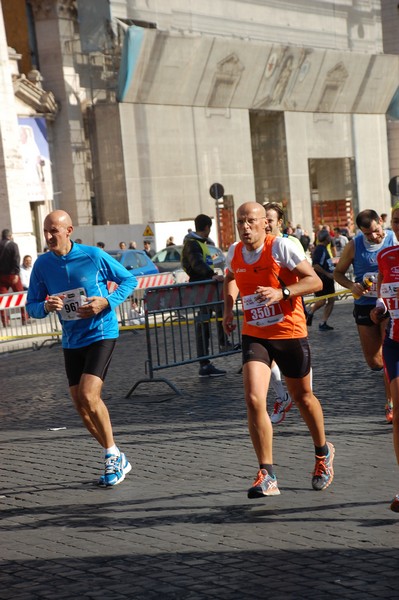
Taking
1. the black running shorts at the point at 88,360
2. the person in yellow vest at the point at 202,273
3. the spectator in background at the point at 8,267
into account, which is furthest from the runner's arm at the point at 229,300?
the spectator in background at the point at 8,267

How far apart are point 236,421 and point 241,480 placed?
255 centimetres

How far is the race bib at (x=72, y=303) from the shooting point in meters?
7.49

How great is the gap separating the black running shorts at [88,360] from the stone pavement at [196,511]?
722mm

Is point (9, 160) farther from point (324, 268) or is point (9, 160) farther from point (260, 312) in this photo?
point (260, 312)

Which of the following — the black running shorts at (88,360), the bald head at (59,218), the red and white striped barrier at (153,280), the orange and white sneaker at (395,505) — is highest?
the bald head at (59,218)

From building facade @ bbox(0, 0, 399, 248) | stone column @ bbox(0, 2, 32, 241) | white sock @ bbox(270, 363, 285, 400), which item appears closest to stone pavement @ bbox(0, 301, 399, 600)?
white sock @ bbox(270, 363, 285, 400)

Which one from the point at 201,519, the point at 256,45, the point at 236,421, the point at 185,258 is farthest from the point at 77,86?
the point at 201,519

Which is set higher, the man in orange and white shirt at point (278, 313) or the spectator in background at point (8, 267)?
the man in orange and white shirt at point (278, 313)

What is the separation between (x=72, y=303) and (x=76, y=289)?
101mm

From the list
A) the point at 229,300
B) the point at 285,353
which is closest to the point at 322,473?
the point at 285,353

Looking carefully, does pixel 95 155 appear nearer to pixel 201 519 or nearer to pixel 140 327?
pixel 140 327

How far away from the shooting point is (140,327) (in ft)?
70.3

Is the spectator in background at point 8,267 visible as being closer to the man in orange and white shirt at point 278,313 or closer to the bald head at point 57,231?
the bald head at point 57,231

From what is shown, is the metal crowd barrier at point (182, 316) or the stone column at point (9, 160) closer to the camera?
the metal crowd barrier at point (182, 316)
